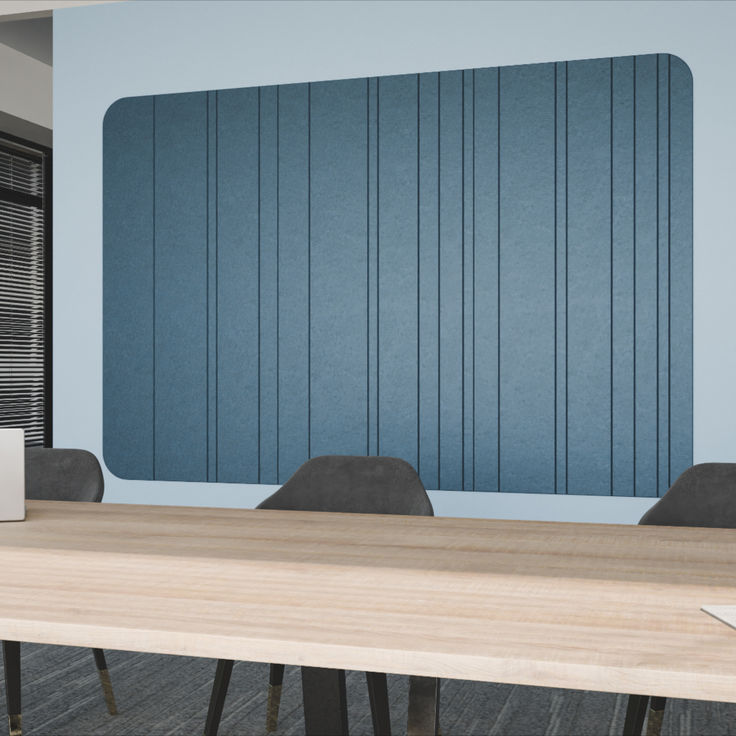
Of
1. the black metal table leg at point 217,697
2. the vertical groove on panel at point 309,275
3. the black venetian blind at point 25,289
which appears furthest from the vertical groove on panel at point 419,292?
the black venetian blind at point 25,289

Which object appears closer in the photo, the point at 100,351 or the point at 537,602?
the point at 537,602

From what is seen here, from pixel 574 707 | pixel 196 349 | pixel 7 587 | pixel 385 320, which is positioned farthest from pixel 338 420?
pixel 7 587

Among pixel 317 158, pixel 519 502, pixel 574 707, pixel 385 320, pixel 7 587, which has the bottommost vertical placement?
pixel 574 707

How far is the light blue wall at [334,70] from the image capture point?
394 centimetres

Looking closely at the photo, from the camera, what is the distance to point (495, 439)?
4223mm

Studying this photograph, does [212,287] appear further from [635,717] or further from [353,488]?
[635,717]

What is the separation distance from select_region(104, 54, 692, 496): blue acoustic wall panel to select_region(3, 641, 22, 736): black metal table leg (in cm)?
191

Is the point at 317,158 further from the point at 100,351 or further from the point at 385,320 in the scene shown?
the point at 100,351

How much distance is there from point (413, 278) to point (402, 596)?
2.97 meters

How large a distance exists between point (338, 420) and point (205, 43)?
205 cm

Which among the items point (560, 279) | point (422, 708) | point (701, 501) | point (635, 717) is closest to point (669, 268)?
point (560, 279)

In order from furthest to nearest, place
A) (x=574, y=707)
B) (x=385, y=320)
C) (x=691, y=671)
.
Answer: (x=385, y=320) < (x=574, y=707) < (x=691, y=671)

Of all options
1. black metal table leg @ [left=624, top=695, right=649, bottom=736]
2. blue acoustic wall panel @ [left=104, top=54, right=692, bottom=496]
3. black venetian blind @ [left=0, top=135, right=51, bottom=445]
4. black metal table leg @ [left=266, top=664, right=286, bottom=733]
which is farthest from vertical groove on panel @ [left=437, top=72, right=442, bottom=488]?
black venetian blind @ [left=0, top=135, right=51, bottom=445]

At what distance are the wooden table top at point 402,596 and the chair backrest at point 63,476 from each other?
0.97m
